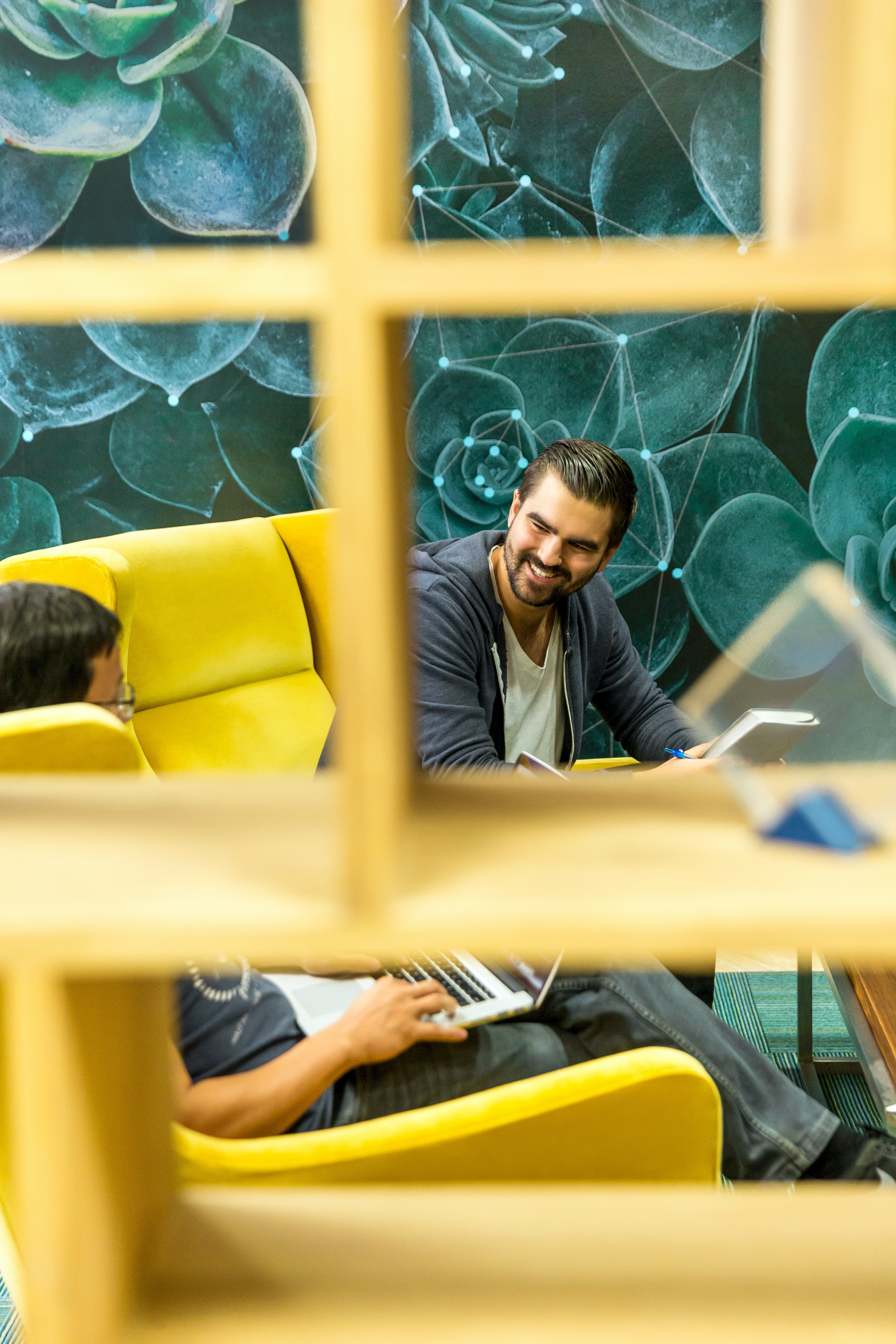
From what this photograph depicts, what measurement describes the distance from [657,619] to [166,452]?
5.05 ft

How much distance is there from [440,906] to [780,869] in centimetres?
19

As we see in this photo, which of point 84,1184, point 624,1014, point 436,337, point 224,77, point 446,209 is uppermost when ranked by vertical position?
point 224,77

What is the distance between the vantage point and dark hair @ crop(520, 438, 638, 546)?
6.51ft

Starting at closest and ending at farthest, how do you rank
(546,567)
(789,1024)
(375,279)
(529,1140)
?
(375,279), (529,1140), (546,567), (789,1024)

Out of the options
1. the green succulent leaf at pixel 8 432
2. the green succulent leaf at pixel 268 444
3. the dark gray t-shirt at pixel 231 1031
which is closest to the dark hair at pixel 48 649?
the dark gray t-shirt at pixel 231 1031

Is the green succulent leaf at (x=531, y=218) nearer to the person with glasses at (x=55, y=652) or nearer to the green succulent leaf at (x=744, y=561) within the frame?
the green succulent leaf at (x=744, y=561)

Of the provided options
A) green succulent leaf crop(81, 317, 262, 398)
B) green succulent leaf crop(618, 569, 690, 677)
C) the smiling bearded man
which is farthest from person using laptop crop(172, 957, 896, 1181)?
green succulent leaf crop(81, 317, 262, 398)

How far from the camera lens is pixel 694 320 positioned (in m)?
3.06

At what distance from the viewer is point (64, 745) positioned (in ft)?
2.69

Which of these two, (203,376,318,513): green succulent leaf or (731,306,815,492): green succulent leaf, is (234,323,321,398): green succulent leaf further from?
(731,306,815,492): green succulent leaf

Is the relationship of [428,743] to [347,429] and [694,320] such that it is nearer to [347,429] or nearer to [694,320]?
[347,429]

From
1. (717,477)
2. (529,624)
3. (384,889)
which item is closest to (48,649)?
(384,889)

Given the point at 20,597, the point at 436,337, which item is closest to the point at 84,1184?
the point at 20,597

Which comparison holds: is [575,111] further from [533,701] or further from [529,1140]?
[529,1140]
